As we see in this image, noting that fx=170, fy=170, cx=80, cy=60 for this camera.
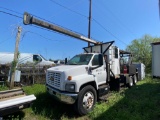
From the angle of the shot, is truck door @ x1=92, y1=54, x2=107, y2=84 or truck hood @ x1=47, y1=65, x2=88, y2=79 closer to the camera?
truck hood @ x1=47, y1=65, x2=88, y2=79

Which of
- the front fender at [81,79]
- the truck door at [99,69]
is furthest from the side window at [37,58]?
the front fender at [81,79]

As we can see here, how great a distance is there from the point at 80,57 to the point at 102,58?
1.10 meters

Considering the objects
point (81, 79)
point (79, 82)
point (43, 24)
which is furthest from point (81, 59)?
point (43, 24)

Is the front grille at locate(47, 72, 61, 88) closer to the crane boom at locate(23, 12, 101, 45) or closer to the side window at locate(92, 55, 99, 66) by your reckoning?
the side window at locate(92, 55, 99, 66)

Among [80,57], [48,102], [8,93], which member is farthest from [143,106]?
[8,93]

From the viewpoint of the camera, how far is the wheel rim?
675 cm

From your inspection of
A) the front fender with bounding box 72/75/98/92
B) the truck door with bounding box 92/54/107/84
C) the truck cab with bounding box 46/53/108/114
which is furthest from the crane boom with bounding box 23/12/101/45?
the front fender with bounding box 72/75/98/92

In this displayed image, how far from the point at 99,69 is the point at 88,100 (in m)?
1.71

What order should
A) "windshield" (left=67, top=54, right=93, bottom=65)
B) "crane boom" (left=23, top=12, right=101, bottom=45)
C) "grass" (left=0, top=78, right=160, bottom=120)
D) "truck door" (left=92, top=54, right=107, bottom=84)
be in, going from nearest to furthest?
"grass" (left=0, top=78, right=160, bottom=120)
"crane boom" (left=23, top=12, right=101, bottom=45)
"truck door" (left=92, top=54, right=107, bottom=84)
"windshield" (left=67, top=54, right=93, bottom=65)

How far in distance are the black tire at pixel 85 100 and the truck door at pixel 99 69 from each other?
0.82 meters

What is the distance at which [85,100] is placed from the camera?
6758mm

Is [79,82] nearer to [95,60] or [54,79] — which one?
[54,79]

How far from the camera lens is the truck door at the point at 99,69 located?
25.3ft

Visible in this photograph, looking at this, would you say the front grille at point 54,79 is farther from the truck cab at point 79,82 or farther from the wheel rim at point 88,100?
the wheel rim at point 88,100
